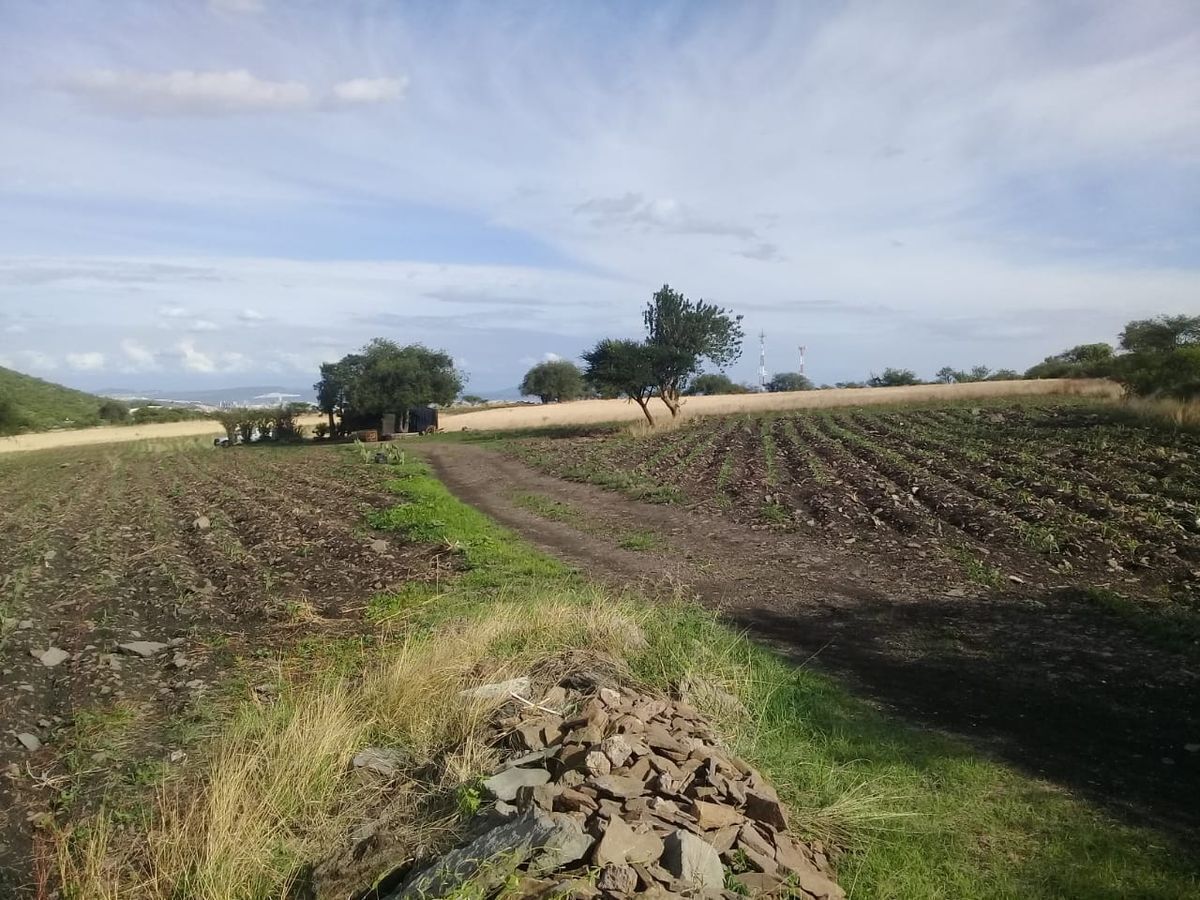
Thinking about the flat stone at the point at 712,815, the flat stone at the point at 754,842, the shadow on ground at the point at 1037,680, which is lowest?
the shadow on ground at the point at 1037,680

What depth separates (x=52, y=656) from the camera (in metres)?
7.94

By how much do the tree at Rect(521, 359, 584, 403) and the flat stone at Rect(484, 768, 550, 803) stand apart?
3226 inches

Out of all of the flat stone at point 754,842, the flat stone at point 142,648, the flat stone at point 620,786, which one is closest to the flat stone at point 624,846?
the flat stone at point 620,786

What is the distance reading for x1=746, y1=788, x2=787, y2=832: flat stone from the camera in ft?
14.0

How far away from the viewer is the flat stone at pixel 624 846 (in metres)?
3.66

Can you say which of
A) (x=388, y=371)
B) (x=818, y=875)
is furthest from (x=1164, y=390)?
(x=388, y=371)

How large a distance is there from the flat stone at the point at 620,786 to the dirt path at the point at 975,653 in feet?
8.55

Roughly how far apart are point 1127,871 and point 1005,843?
537mm

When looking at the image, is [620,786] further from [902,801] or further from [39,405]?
[39,405]

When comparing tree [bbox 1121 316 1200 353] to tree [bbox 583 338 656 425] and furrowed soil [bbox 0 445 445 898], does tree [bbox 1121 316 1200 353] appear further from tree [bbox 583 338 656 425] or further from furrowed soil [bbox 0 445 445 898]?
furrowed soil [bbox 0 445 445 898]

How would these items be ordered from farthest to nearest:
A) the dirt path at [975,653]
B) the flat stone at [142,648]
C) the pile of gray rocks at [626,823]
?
the flat stone at [142,648] → the dirt path at [975,653] → the pile of gray rocks at [626,823]

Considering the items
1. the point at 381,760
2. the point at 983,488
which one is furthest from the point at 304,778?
the point at 983,488

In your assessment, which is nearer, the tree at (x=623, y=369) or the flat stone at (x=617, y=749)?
the flat stone at (x=617, y=749)

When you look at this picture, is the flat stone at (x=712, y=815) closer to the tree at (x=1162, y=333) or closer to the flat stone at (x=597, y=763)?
the flat stone at (x=597, y=763)
